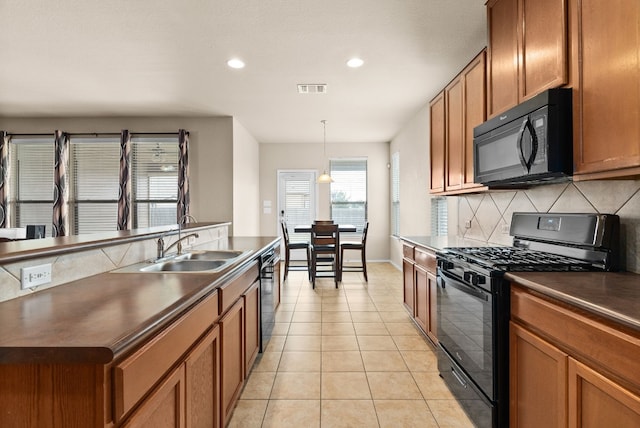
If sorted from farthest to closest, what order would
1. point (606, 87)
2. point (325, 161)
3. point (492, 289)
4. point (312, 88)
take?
point (325, 161) → point (312, 88) → point (492, 289) → point (606, 87)

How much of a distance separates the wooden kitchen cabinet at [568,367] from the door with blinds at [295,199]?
564 cm

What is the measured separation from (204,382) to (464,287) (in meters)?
1.43

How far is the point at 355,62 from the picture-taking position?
3037 millimetres

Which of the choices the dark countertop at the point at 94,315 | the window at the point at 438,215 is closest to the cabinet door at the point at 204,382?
the dark countertop at the point at 94,315

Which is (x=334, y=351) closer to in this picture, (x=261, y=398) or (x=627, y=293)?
(x=261, y=398)

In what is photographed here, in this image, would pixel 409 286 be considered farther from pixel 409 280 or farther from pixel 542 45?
pixel 542 45

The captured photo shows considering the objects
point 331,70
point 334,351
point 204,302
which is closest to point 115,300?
point 204,302

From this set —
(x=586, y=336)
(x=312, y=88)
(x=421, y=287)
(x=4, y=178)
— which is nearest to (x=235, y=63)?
(x=312, y=88)

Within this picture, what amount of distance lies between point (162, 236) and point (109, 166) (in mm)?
3805

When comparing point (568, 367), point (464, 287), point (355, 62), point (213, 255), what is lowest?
point (568, 367)

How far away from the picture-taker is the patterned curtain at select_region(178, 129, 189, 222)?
15.8ft

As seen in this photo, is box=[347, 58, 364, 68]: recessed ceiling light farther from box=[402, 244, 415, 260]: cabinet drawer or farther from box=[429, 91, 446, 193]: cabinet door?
box=[402, 244, 415, 260]: cabinet drawer

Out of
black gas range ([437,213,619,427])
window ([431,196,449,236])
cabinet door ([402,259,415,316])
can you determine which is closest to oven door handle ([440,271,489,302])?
black gas range ([437,213,619,427])

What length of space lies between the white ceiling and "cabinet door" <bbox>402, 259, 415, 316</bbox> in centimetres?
200
